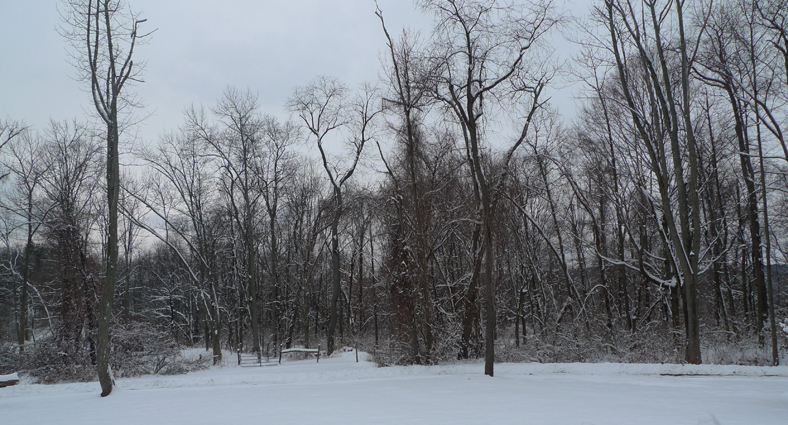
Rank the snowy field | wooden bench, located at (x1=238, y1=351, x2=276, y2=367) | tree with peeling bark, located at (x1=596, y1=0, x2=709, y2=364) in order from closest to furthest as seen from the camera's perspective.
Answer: the snowy field → tree with peeling bark, located at (x1=596, y1=0, x2=709, y2=364) → wooden bench, located at (x1=238, y1=351, x2=276, y2=367)

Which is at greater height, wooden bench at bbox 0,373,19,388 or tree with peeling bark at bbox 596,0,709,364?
tree with peeling bark at bbox 596,0,709,364

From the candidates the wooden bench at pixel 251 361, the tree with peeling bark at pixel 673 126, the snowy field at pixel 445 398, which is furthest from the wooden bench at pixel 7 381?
the tree with peeling bark at pixel 673 126

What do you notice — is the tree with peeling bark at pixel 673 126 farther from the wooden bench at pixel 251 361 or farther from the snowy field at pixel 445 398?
the wooden bench at pixel 251 361

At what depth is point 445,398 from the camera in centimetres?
918

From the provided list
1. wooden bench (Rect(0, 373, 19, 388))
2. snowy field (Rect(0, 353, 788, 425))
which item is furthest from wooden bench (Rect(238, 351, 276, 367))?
wooden bench (Rect(0, 373, 19, 388))

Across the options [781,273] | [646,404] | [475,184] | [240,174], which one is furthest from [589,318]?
[240,174]

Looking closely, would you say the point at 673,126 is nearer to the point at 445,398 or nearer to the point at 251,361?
the point at 445,398

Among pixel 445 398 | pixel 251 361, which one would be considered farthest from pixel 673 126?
A: pixel 251 361

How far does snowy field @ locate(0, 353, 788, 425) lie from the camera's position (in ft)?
23.2

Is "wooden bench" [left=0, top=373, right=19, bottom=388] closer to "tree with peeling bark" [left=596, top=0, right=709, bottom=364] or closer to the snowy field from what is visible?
the snowy field

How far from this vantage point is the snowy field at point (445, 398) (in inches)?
278

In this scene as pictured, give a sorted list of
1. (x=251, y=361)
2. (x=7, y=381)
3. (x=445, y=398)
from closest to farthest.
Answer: (x=445, y=398), (x=7, y=381), (x=251, y=361)


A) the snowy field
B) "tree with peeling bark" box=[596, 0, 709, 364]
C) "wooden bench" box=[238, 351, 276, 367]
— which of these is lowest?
"wooden bench" box=[238, 351, 276, 367]

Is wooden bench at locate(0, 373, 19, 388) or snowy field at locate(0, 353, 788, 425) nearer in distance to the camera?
snowy field at locate(0, 353, 788, 425)
